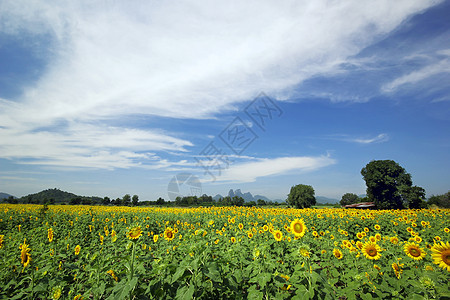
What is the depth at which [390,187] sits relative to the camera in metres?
47.9

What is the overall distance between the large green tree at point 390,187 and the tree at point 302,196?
16530mm

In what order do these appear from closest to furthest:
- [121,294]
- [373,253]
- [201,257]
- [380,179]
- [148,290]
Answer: [121,294] < [148,290] < [201,257] < [373,253] < [380,179]

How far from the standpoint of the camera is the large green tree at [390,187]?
44.7 meters

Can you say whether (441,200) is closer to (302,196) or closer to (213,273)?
(302,196)

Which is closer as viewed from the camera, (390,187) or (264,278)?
(264,278)

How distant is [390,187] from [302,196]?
905 inches

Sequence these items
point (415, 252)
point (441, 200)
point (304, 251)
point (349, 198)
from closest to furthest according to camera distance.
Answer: point (304, 251) < point (415, 252) < point (441, 200) < point (349, 198)

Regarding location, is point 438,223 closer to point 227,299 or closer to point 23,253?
point 227,299

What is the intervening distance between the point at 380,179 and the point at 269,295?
58.8 m

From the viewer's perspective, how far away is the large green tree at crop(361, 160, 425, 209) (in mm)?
44719

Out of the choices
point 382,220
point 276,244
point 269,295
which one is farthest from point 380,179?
point 269,295

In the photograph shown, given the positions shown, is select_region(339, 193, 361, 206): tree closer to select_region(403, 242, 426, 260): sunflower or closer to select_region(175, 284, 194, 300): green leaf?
select_region(403, 242, 426, 260): sunflower

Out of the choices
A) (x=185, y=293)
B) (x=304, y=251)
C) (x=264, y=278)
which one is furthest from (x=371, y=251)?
(x=185, y=293)

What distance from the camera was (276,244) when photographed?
24.4ft
